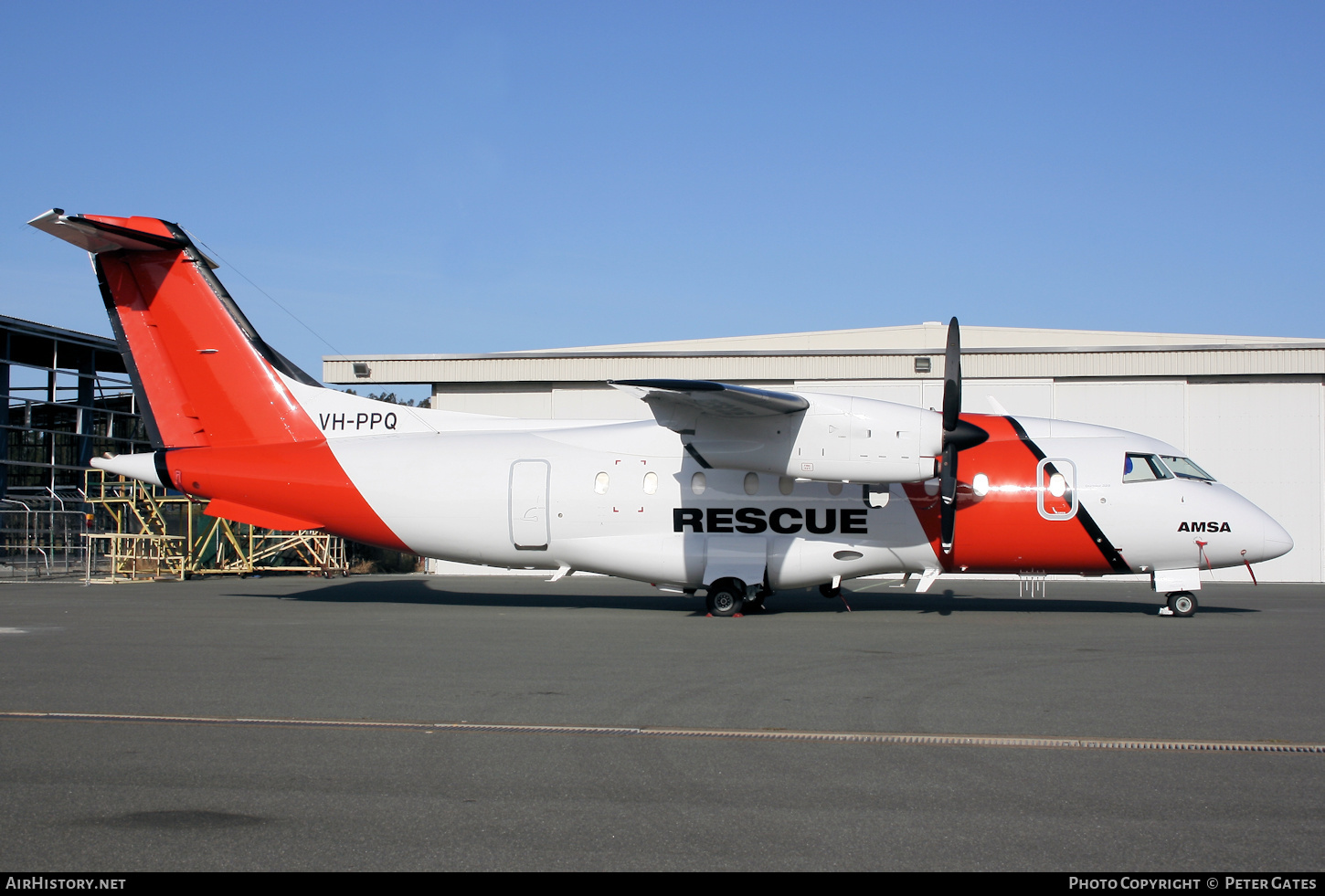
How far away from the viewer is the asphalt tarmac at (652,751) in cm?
486

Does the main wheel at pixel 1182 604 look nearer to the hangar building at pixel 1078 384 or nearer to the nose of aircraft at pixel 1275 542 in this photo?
the nose of aircraft at pixel 1275 542

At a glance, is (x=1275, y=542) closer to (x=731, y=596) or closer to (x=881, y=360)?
(x=731, y=596)

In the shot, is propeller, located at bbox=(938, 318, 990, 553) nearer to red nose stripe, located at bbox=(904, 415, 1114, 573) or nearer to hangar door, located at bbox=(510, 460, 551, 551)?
red nose stripe, located at bbox=(904, 415, 1114, 573)

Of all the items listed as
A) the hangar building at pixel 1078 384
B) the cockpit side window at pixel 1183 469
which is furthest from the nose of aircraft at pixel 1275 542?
the hangar building at pixel 1078 384

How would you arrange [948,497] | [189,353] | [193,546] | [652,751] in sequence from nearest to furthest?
[652,751] → [948,497] → [189,353] → [193,546]

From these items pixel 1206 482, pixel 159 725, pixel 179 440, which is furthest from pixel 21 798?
pixel 1206 482

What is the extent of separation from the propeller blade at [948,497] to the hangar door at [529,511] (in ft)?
21.8

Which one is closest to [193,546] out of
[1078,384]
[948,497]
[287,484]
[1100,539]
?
[287,484]

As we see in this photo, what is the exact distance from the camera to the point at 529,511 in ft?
56.3

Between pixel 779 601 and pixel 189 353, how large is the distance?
12080 mm

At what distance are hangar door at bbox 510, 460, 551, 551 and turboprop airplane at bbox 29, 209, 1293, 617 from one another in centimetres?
3

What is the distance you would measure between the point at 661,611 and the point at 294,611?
247 inches

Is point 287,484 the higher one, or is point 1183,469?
point 1183,469

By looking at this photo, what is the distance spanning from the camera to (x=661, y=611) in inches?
687
